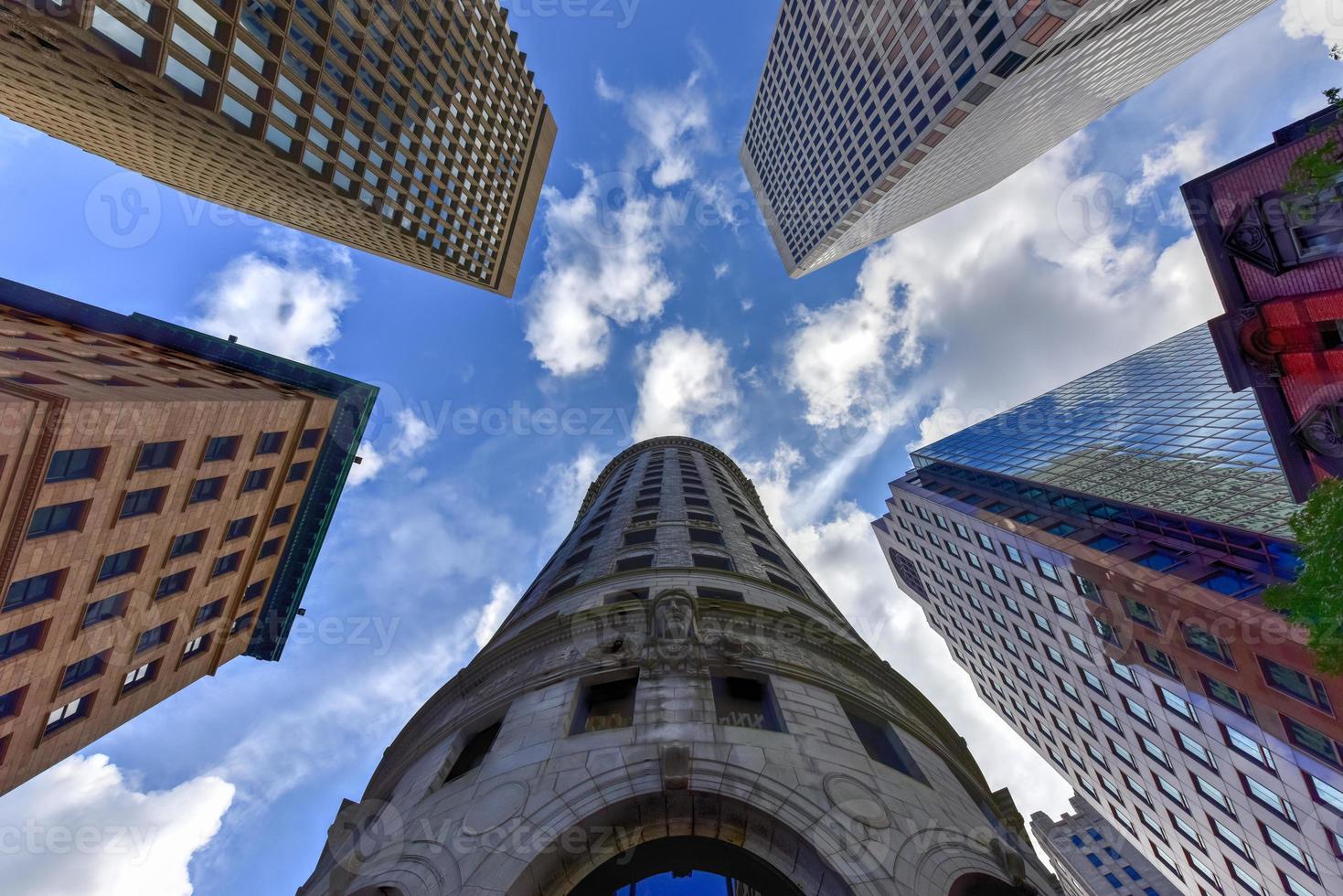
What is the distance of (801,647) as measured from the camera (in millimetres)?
18672

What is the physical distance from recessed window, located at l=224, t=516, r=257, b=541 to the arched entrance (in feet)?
114

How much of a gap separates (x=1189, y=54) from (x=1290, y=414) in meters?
54.1

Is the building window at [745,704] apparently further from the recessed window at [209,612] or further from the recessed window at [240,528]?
the recessed window at [209,612]

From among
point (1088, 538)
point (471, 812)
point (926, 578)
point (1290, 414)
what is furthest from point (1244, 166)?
point (926, 578)

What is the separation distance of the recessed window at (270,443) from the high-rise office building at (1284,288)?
158 feet

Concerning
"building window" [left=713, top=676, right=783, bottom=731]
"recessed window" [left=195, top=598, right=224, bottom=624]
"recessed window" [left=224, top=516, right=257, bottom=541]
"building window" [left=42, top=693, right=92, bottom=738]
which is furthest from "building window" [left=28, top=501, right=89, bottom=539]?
Result: "building window" [left=713, top=676, right=783, bottom=731]

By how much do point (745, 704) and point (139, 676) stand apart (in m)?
36.0

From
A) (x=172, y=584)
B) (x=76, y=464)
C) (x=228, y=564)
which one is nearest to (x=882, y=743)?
(x=76, y=464)

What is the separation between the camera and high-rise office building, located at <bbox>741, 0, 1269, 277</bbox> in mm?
34625

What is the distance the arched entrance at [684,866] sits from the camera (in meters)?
10.8

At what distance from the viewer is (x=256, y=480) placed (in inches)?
1361

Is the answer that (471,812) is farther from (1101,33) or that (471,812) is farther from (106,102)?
(1101,33)

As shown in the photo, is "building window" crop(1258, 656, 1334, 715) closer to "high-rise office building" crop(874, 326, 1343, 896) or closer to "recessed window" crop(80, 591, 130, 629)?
"high-rise office building" crop(874, 326, 1343, 896)

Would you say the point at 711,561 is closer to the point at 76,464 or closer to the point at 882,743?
the point at 882,743
